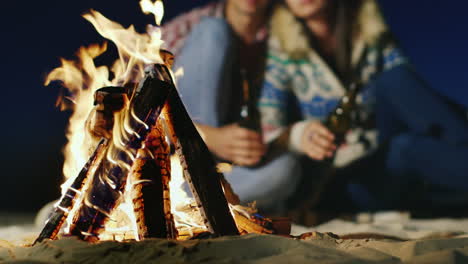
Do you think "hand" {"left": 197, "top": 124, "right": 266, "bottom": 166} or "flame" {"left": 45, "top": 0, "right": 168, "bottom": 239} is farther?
"hand" {"left": 197, "top": 124, "right": 266, "bottom": 166}

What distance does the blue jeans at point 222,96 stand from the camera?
4.70 metres

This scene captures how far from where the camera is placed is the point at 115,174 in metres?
1.59

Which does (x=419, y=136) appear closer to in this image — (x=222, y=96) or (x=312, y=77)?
(x=312, y=77)

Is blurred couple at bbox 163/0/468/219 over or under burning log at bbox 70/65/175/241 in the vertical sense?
over

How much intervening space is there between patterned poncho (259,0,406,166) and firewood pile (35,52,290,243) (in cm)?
313

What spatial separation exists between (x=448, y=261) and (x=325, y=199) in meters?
3.77

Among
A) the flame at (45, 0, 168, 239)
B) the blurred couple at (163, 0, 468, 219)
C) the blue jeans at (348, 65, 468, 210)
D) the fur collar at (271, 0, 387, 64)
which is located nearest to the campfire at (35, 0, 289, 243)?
the flame at (45, 0, 168, 239)

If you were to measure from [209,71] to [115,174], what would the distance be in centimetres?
343

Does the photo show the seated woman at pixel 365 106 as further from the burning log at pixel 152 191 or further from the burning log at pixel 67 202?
the burning log at pixel 67 202

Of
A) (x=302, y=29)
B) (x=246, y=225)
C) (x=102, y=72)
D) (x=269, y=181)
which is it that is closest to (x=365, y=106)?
(x=302, y=29)

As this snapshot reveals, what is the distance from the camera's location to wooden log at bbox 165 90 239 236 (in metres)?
1.63

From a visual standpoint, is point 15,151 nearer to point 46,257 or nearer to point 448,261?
point 46,257

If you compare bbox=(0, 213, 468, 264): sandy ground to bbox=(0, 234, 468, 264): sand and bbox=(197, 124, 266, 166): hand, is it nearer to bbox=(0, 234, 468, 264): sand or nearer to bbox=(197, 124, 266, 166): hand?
bbox=(0, 234, 468, 264): sand

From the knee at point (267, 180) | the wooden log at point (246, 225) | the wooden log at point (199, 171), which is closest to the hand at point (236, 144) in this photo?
the knee at point (267, 180)
